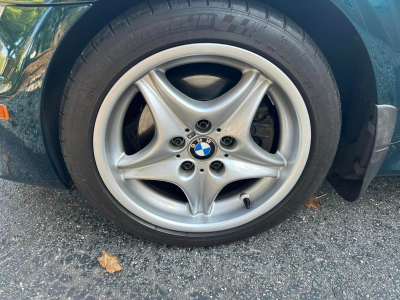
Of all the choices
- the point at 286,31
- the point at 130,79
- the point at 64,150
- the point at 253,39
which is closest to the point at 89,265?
the point at 64,150

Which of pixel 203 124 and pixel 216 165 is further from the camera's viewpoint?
pixel 216 165

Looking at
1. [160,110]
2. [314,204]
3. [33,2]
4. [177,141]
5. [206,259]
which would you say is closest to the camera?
[33,2]

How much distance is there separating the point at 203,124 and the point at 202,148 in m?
0.11

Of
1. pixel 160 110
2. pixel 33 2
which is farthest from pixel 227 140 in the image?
pixel 33 2

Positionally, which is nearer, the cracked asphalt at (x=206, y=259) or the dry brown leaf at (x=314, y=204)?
the cracked asphalt at (x=206, y=259)

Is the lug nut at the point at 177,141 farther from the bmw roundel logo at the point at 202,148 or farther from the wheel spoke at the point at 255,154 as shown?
the wheel spoke at the point at 255,154

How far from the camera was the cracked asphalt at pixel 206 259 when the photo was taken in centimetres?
143

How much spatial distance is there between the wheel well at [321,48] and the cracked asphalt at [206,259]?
0.37 metres

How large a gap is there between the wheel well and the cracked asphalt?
375 millimetres

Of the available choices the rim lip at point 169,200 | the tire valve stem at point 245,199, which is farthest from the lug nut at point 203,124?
the tire valve stem at point 245,199

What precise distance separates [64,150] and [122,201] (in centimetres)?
35

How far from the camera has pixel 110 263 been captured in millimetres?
1549

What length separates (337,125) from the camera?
1.39 metres

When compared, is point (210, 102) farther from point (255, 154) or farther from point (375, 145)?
point (375, 145)
